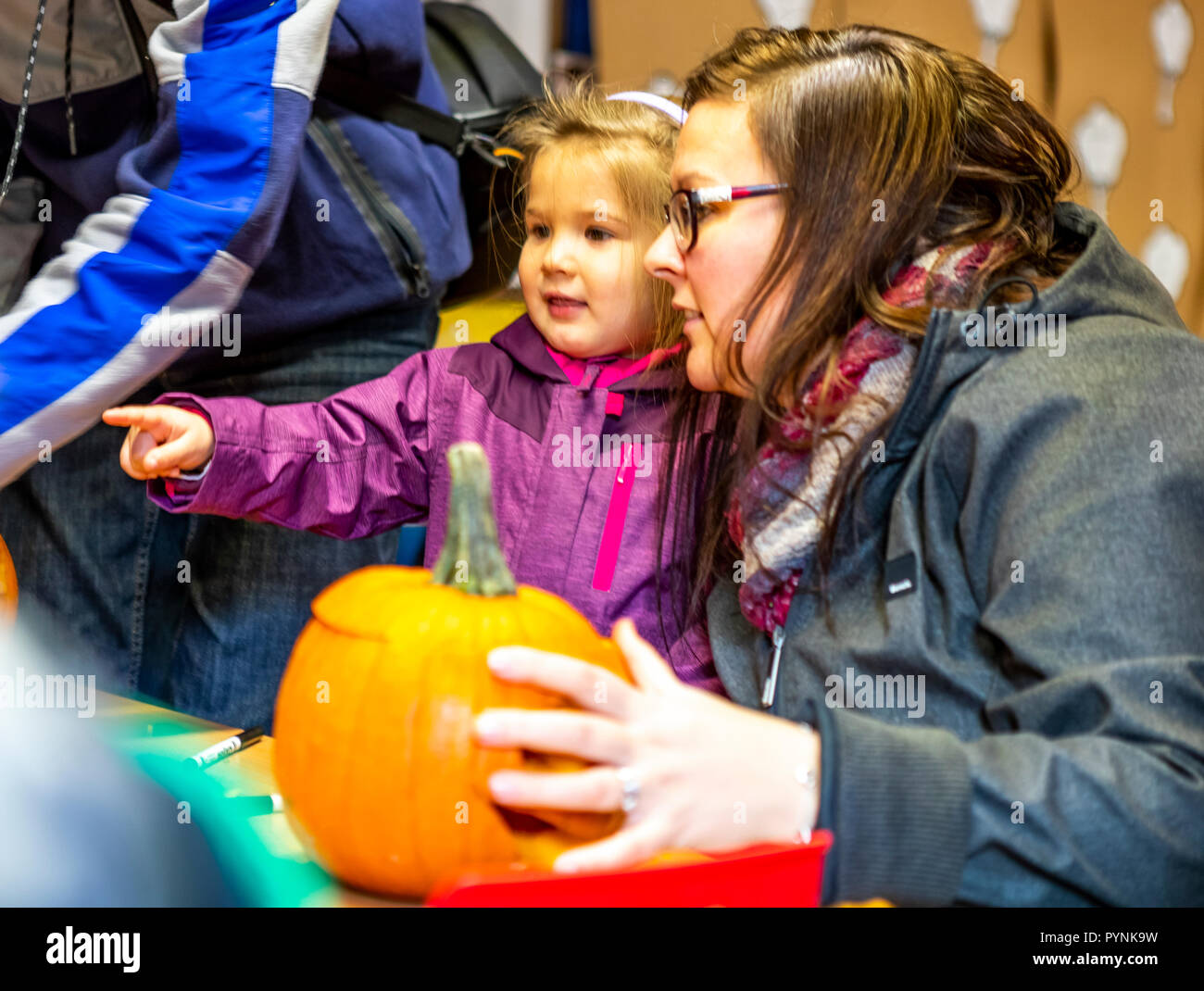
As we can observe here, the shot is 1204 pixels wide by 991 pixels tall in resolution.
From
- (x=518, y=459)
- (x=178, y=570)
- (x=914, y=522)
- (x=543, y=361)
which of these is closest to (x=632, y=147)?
(x=543, y=361)

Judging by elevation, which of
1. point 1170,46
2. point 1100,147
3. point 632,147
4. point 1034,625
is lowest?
point 1034,625

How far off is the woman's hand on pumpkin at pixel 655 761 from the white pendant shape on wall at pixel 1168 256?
2486mm

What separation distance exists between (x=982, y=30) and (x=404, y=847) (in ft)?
7.75

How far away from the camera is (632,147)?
4.80 feet

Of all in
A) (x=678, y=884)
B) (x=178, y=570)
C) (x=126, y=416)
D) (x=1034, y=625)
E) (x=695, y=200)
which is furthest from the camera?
(x=178, y=570)

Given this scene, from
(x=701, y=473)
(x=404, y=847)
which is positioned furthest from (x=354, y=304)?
(x=404, y=847)

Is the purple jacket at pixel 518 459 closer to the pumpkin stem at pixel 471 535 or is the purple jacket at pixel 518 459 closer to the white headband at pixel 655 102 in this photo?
the white headband at pixel 655 102

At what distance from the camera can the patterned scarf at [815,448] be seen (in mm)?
921

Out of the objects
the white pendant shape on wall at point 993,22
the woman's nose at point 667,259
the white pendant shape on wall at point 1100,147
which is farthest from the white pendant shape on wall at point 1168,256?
the woman's nose at point 667,259

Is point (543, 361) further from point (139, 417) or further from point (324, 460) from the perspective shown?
point (139, 417)

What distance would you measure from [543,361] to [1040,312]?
2.38 feet

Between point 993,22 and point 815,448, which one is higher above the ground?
point 993,22

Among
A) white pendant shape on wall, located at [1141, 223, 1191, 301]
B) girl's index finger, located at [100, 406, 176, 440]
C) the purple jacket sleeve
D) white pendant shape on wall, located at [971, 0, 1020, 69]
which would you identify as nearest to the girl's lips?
the purple jacket sleeve

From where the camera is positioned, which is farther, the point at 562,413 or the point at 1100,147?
the point at 1100,147
